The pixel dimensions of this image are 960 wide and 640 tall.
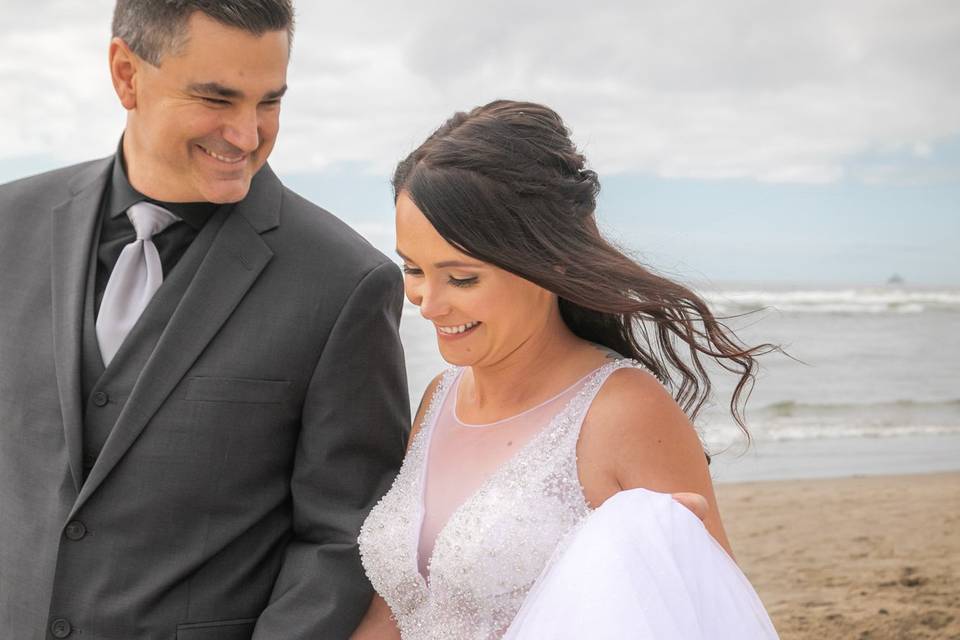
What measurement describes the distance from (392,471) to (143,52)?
1125 mm

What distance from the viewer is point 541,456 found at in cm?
253

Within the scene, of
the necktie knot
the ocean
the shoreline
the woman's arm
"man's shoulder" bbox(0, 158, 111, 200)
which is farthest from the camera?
the ocean

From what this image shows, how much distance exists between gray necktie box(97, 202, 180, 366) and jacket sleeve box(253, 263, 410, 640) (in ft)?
1.43

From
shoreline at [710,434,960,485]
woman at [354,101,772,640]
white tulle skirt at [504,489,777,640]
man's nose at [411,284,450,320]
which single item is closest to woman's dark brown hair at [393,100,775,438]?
woman at [354,101,772,640]

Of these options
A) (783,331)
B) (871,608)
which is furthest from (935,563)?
(783,331)

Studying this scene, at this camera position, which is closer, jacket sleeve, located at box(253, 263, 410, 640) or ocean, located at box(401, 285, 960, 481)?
jacket sleeve, located at box(253, 263, 410, 640)

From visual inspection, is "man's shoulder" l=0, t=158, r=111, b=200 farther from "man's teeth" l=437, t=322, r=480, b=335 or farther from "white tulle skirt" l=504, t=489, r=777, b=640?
"white tulle skirt" l=504, t=489, r=777, b=640

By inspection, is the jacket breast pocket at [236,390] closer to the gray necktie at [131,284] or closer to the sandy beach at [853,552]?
the gray necktie at [131,284]

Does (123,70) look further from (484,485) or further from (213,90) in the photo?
(484,485)

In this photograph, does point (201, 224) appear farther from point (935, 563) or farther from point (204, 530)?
point (935, 563)

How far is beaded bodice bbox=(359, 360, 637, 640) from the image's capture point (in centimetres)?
244

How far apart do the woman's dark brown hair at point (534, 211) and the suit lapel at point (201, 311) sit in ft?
1.11

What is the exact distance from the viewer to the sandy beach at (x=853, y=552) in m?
6.02

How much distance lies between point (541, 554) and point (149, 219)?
116 cm
